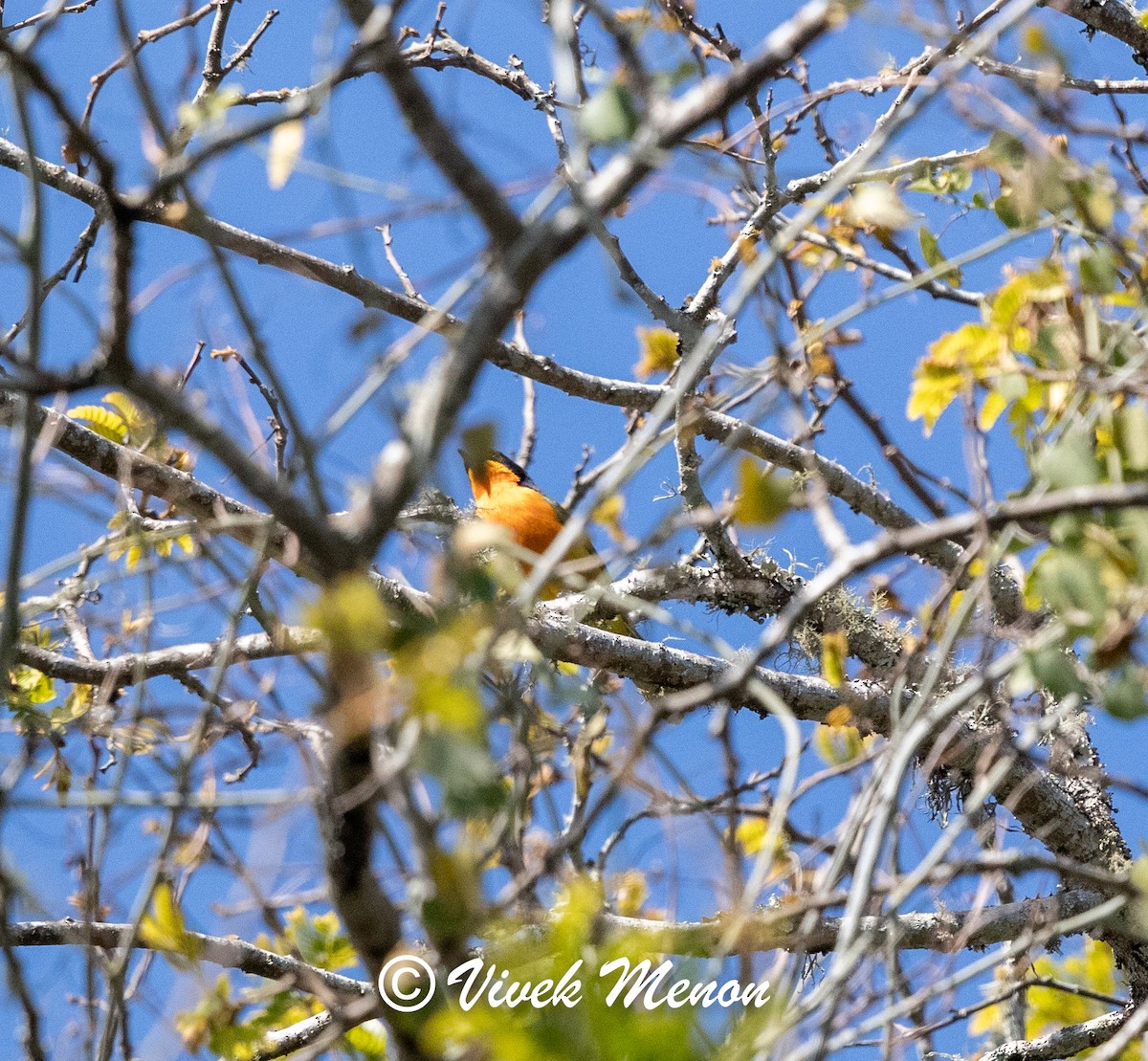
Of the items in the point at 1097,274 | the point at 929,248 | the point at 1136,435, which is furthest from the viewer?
the point at 929,248

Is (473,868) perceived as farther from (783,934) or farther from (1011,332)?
(783,934)

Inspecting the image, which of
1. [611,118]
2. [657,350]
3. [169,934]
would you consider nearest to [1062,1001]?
[657,350]

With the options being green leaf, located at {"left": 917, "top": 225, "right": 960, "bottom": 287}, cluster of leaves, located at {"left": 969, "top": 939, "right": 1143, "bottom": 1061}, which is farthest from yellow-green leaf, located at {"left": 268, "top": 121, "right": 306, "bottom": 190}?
cluster of leaves, located at {"left": 969, "top": 939, "right": 1143, "bottom": 1061}

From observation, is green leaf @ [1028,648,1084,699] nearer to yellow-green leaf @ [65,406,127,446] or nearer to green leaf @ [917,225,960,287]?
green leaf @ [917,225,960,287]

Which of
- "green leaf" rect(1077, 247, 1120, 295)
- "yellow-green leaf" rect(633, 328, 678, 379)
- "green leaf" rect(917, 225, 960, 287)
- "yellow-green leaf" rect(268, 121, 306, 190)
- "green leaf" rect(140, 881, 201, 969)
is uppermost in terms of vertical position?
"yellow-green leaf" rect(633, 328, 678, 379)

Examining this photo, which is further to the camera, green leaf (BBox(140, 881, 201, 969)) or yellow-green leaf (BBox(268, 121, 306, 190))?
green leaf (BBox(140, 881, 201, 969))

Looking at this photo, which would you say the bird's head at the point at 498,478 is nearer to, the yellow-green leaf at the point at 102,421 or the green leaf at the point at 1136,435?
the yellow-green leaf at the point at 102,421

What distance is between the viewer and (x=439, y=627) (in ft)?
3.61

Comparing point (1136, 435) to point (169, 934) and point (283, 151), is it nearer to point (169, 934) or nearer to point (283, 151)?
point (283, 151)

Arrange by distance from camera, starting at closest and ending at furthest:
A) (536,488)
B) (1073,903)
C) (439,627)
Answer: (439,627) < (1073,903) < (536,488)

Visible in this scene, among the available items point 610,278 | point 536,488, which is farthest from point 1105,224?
point 536,488

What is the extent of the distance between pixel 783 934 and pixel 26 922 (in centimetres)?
147

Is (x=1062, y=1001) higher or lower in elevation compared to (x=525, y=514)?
lower

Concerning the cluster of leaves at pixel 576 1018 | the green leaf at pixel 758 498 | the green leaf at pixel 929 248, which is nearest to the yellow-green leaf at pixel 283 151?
the green leaf at pixel 758 498
